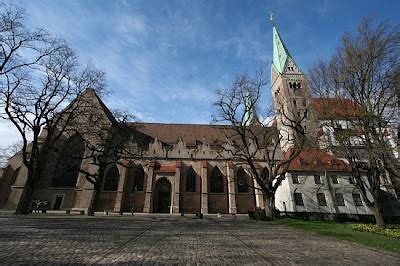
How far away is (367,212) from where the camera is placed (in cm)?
3159

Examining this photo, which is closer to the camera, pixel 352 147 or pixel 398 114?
pixel 398 114

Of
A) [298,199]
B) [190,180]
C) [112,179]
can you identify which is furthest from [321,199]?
[112,179]

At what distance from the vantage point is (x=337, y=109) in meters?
16.9

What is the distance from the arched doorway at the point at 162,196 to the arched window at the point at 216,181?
6338 millimetres

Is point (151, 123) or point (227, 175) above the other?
point (151, 123)

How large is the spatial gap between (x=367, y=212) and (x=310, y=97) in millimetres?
22870

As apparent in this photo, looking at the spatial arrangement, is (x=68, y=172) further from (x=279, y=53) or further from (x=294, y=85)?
(x=279, y=53)

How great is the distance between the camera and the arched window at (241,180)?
3407 centimetres

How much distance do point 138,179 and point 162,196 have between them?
14.0ft

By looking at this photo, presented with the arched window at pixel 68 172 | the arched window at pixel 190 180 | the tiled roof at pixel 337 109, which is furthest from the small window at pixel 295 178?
the arched window at pixel 68 172

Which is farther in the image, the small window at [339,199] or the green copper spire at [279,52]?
the green copper spire at [279,52]

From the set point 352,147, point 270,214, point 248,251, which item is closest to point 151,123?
point 270,214

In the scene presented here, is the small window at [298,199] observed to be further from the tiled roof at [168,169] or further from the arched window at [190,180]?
the tiled roof at [168,169]

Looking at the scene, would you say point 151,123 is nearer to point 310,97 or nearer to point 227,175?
point 227,175
